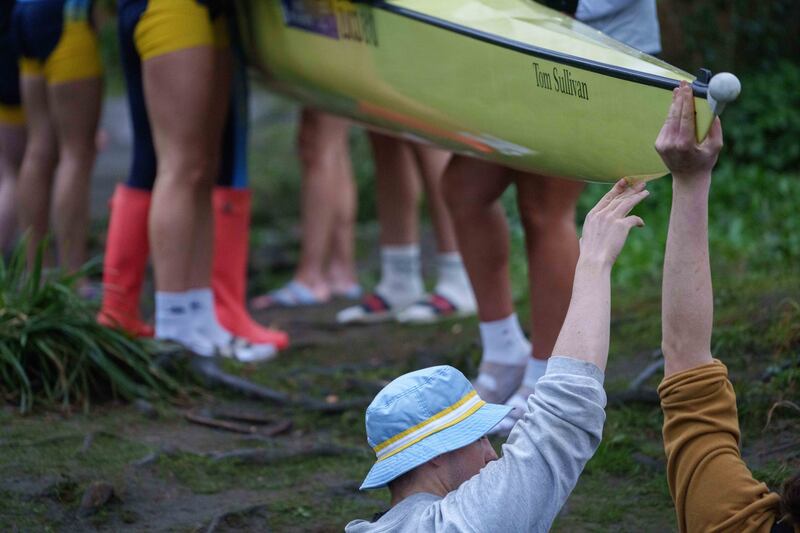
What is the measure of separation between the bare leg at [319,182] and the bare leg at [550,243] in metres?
2.44

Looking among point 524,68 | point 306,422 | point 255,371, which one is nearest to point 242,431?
point 306,422

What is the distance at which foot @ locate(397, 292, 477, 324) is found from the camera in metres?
4.82

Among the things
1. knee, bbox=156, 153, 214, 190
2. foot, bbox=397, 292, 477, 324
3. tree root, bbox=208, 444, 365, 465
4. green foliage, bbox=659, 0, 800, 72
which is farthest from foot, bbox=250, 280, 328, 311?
green foliage, bbox=659, 0, 800, 72

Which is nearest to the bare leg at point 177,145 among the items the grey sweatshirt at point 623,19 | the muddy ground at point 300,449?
the muddy ground at point 300,449

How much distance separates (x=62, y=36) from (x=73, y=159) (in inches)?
20.1

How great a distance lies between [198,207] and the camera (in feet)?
13.3

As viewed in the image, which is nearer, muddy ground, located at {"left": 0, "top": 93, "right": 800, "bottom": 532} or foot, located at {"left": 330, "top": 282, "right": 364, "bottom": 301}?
muddy ground, located at {"left": 0, "top": 93, "right": 800, "bottom": 532}

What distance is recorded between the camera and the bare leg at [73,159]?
14.6 ft

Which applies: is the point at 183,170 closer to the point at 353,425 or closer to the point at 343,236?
the point at 353,425

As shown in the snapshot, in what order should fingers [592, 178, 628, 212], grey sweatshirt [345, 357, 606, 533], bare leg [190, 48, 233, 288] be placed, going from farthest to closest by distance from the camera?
bare leg [190, 48, 233, 288]
fingers [592, 178, 628, 212]
grey sweatshirt [345, 357, 606, 533]

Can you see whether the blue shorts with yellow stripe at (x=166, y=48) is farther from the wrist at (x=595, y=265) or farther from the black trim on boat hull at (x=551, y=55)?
the wrist at (x=595, y=265)

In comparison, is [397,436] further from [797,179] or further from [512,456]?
[797,179]

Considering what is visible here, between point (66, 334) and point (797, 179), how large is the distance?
443 cm

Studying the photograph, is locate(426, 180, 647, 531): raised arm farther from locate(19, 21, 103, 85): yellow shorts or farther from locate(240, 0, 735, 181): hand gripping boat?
locate(19, 21, 103, 85): yellow shorts
